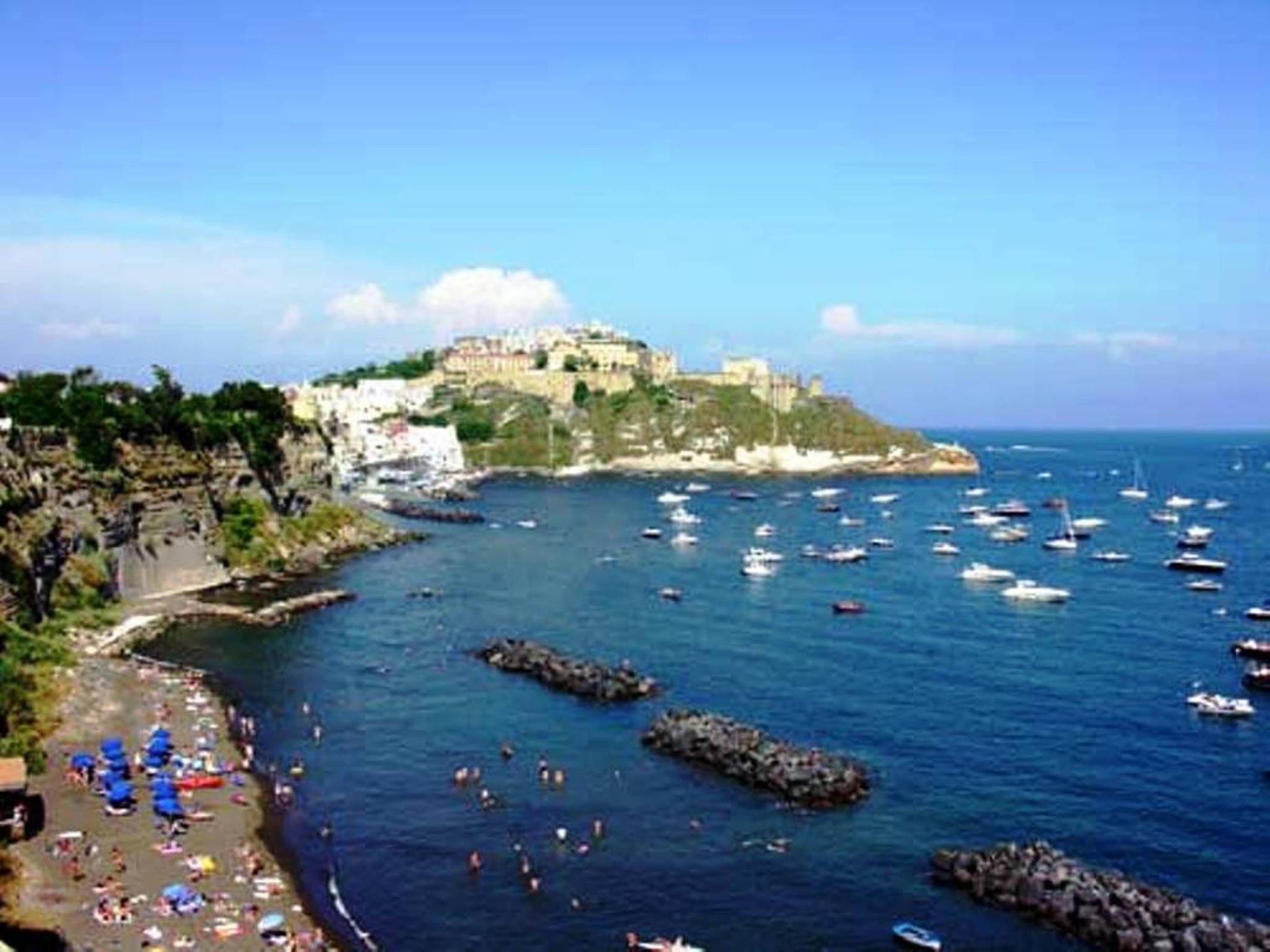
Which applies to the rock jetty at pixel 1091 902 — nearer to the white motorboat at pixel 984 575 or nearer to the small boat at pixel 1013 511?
the white motorboat at pixel 984 575

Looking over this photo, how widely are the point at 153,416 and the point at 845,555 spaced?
61.5 meters

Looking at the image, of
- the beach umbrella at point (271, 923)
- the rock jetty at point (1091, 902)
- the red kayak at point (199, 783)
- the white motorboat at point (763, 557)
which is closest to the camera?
the rock jetty at point (1091, 902)

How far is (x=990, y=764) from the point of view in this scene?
54156mm

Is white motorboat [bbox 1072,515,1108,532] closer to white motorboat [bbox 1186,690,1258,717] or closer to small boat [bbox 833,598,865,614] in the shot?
small boat [bbox 833,598,865,614]

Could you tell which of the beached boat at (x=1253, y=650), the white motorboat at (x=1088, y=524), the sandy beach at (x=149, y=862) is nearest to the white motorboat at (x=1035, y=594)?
the beached boat at (x=1253, y=650)

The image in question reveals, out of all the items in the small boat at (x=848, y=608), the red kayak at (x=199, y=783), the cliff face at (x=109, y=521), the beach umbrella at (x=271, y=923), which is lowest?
the beach umbrella at (x=271, y=923)

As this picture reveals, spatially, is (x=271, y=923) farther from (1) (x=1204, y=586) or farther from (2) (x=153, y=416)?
(1) (x=1204, y=586)

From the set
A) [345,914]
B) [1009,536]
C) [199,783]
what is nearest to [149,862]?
[345,914]

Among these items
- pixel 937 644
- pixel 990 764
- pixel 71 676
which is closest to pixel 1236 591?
pixel 937 644

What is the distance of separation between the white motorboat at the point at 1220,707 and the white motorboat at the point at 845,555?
52.9m

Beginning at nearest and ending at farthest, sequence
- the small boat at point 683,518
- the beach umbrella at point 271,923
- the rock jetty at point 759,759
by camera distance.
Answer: the beach umbrella at point 271,923 < the rock jetty at point 759,759 < the small boat at point 683,518

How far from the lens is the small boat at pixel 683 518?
148 m

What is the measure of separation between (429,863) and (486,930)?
5.84 meters

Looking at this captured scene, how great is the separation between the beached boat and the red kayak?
5787 centimetres
